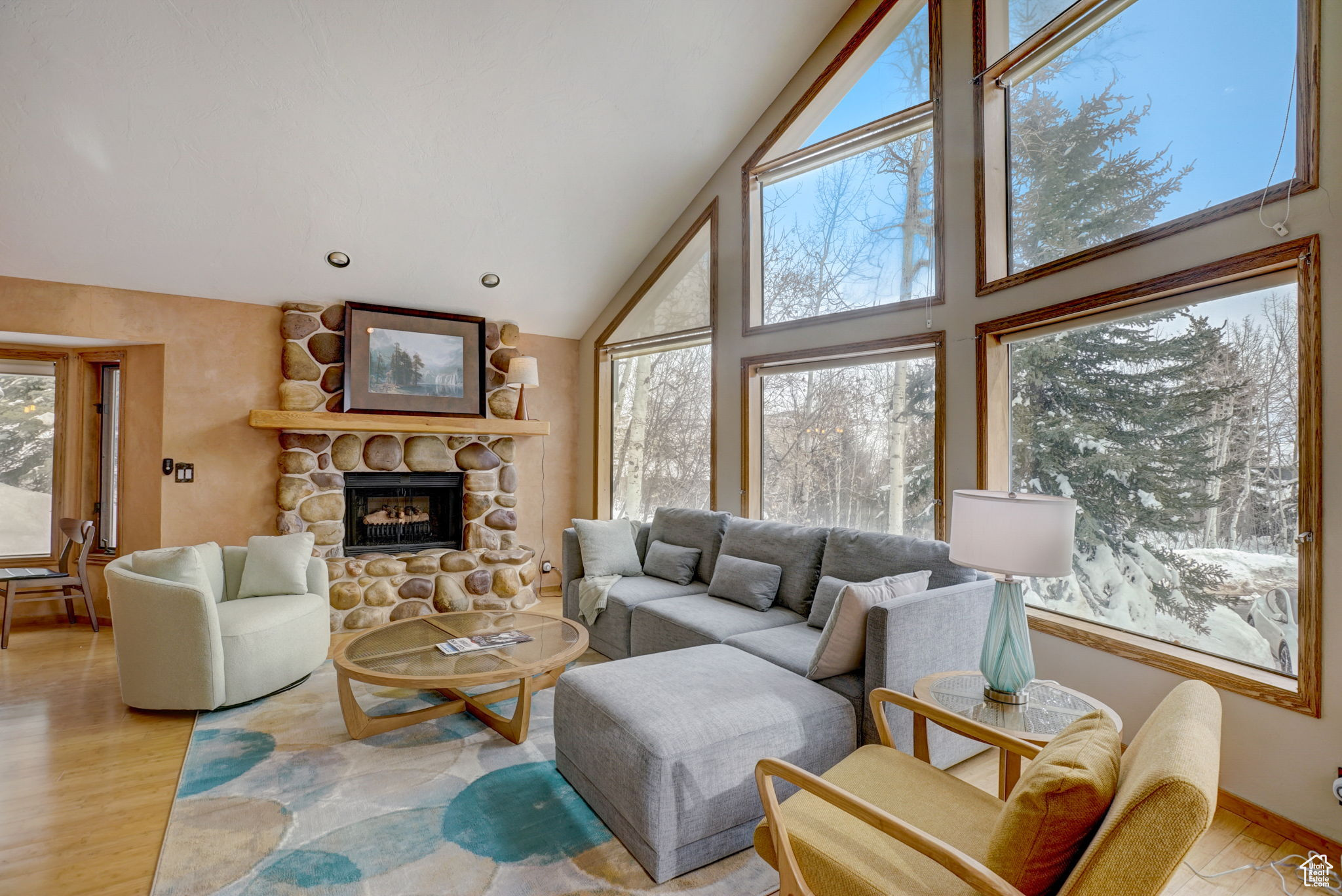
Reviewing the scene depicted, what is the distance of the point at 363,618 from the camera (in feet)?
16.2

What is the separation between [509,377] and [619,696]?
12.2ft

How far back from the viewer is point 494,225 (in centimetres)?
482

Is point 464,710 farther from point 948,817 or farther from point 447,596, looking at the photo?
point 948,817

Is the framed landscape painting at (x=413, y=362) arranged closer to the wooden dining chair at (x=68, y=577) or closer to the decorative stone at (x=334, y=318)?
the decorative stone at (x=334, y=318)

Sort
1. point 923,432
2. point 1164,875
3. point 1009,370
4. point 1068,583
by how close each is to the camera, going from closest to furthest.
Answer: point 1164,875, point 1068,583, point 1009,370, point 923,432

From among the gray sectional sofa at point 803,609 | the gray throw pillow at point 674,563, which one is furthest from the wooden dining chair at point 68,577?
the gray throw pillow at point 674,563

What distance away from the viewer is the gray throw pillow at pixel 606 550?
432 centimetres

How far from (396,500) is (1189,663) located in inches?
202

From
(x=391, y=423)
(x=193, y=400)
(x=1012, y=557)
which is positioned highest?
(x=193, y=400)

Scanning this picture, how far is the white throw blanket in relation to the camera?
4043 millimetres

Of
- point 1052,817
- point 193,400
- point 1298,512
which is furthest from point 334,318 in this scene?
point 1298,512

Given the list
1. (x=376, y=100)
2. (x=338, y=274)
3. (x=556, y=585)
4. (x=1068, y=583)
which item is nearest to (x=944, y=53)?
(x=1068, y=583)

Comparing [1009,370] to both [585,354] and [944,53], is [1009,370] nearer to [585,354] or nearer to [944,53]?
[944,53]

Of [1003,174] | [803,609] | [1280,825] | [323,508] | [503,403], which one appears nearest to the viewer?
[1280,825]
